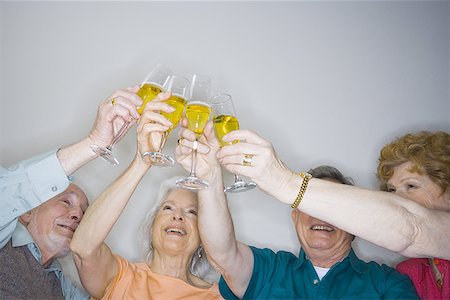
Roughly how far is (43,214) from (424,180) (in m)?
1.61

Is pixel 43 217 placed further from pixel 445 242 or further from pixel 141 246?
pixel 445 242

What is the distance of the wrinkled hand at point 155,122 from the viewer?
1408 millimetres

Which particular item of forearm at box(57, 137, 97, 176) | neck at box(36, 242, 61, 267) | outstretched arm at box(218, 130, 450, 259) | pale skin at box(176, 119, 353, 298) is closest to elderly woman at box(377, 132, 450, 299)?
pale skin at box(176, 119, 353, 298)

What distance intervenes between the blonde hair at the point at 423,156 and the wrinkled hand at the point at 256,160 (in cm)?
80

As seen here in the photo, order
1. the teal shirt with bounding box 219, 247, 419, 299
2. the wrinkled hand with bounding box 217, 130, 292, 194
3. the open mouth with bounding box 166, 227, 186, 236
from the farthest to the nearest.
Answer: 1. the open mouth with bounding box 166, 227, 186, 236
2. the teal shirt with bounding box 219, 247, 419, 299
3. the wrinkled hand with bounding box 217, 130, 292, 194

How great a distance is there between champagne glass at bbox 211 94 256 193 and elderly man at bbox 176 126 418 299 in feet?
0.55

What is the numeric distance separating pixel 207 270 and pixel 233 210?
0.37m

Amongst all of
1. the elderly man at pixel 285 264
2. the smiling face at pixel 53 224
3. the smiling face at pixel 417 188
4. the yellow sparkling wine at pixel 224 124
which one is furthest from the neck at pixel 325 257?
the smiling face at pixel 53 224

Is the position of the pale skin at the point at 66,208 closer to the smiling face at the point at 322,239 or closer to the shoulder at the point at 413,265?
the smiling face at the point at 322,239

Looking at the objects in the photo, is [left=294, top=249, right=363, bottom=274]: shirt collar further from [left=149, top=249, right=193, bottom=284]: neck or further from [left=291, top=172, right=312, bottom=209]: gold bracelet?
[left=291, top=172, right=312, bottom=209]: gold bracelet

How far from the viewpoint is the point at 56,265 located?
1948 mm

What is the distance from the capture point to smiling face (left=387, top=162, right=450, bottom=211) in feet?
5.78

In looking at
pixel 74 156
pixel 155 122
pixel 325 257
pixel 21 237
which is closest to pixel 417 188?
pixel 325 257

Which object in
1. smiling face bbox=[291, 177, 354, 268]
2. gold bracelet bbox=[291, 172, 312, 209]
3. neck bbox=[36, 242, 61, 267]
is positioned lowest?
smiling face bbox=[291, 177, 354, 268]
